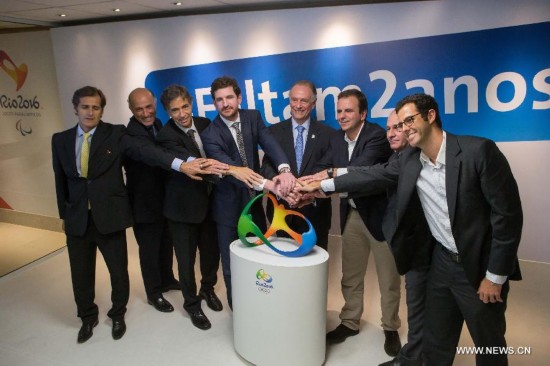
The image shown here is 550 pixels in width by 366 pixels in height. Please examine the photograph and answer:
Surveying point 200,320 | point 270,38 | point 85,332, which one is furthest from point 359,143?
point 85,332

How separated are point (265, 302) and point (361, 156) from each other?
111 centimetres

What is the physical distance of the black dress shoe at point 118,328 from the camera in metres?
3.17

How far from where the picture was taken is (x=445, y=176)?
75.7 inches

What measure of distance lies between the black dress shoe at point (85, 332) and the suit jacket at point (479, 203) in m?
2.51

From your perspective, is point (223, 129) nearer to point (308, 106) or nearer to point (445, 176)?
point (308, 106)

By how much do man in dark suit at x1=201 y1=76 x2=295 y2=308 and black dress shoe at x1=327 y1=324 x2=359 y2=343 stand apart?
0.89 metres

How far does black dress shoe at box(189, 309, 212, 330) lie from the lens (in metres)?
3.23

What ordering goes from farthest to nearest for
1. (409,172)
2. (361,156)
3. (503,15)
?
1. (503,15)
2. (361,156)
3. (409,172)

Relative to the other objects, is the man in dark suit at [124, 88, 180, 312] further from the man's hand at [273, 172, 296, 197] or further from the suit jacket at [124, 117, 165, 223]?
the man's hand at [273, 172, 296, 197]

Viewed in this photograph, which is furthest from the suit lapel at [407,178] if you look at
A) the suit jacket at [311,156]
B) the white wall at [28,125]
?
the white wall at [28,125]

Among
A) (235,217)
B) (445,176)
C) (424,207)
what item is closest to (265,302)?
(235,217)

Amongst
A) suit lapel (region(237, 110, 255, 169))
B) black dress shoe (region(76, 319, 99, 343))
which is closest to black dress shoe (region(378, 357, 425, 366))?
suit lapel (region(237, 110, 255, 169))

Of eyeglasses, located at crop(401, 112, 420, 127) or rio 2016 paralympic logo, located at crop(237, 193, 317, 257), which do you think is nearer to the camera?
eyeglasses, located at crop(401, 112, 420, 127)

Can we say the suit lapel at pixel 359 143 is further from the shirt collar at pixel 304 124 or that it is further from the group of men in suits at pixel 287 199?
the shirt collar at pixel 304 124
